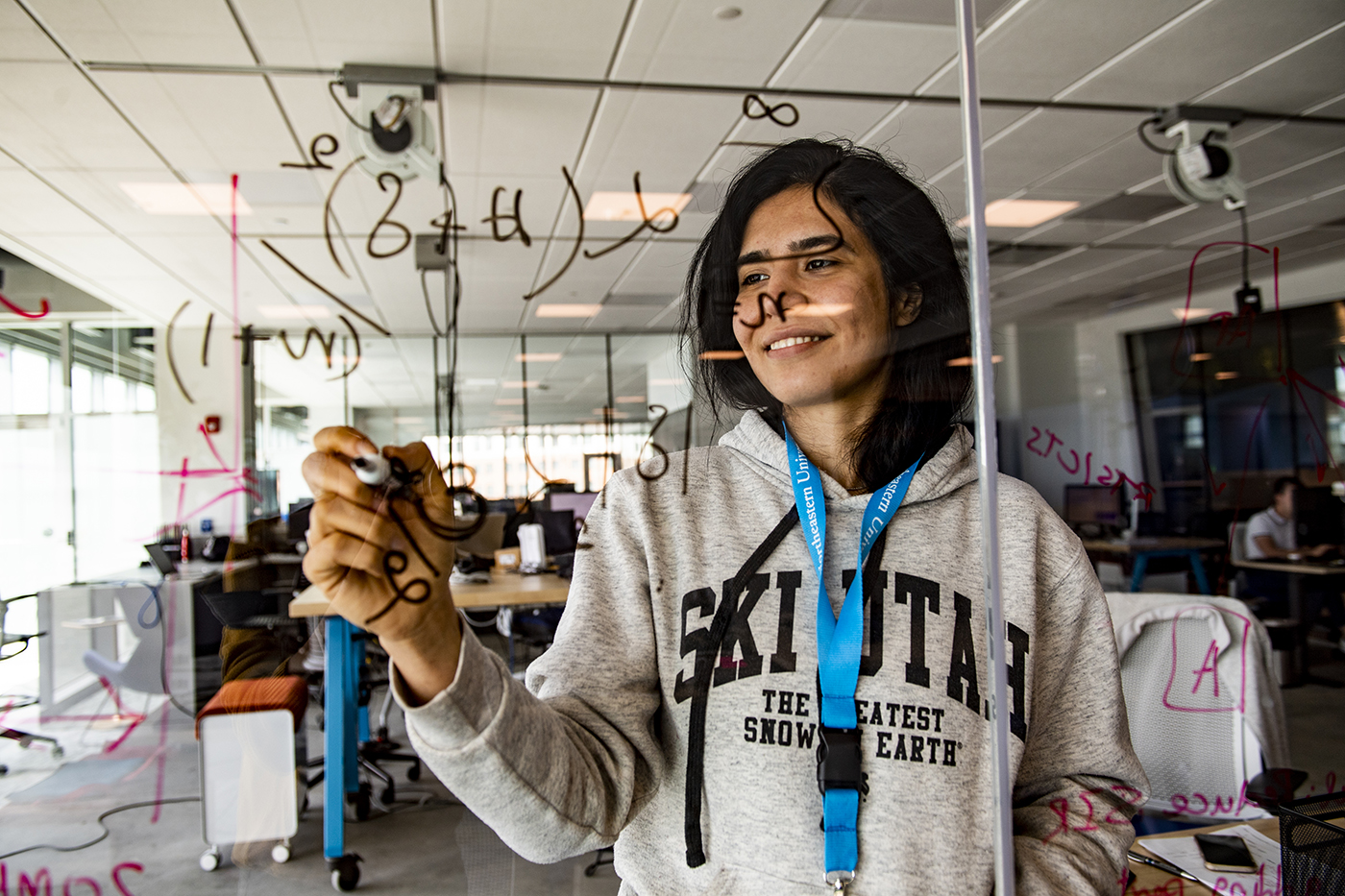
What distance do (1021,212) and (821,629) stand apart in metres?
0.82

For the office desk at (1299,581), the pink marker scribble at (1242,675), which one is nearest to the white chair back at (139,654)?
the pink marker scribble at (1242,675)

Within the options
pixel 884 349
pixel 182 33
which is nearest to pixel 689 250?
pixel 884 349

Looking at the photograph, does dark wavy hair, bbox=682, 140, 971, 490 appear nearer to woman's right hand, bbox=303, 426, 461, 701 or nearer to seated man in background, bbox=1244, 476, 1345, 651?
woman's right hand, bbox=303, 426, 461, 701

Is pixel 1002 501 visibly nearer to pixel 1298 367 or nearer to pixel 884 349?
pixel 884 349

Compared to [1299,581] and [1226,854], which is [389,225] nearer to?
[1226,854]

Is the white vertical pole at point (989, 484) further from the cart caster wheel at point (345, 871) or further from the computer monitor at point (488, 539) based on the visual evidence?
the cart caster wheel at point (345, 871)

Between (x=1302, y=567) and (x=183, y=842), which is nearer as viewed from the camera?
(x=183, y=842)

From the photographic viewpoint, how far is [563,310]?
922 millimetres

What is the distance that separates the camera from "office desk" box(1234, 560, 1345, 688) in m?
1.90

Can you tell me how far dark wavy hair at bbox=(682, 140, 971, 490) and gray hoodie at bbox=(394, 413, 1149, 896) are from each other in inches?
1.9

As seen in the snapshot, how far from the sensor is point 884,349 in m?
0.75

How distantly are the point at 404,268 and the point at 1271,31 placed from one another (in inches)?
54.8

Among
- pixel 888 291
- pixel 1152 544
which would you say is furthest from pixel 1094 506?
pixel 888 291

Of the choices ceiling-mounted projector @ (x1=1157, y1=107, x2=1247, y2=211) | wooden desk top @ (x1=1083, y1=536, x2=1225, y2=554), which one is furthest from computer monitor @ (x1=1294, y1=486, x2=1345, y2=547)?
ceiling-mounted projector @ (x1=1157, y1=107, x2=1247, y2=211)
